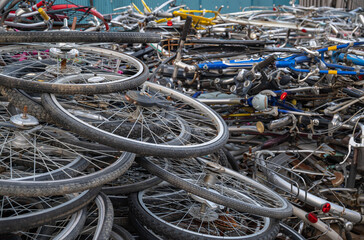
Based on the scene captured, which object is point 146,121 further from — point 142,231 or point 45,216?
point 45,216

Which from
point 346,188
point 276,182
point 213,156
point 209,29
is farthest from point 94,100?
point 209,29

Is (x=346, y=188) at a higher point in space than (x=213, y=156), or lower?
lower

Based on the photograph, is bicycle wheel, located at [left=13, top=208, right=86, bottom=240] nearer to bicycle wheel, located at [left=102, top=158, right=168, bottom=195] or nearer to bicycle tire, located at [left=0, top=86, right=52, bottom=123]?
bicycle wheel, located at [left=102, top=158, right=168, bottom=195]

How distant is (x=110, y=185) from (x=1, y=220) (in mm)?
1144

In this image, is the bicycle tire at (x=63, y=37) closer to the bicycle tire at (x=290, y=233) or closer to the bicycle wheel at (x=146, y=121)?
the bicycle wheel at (x=146, y=121)

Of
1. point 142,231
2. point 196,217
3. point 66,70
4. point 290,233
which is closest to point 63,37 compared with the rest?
point 66,70

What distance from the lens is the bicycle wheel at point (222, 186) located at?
246 cm

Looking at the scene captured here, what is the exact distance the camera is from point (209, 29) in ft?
24.2

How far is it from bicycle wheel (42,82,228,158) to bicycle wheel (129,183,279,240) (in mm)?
439

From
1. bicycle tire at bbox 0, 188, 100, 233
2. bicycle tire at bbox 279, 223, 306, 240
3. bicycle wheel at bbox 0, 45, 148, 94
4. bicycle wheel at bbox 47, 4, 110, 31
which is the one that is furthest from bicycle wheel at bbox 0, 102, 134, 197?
bicycle wheel at bbox 47, 4, 110, 31

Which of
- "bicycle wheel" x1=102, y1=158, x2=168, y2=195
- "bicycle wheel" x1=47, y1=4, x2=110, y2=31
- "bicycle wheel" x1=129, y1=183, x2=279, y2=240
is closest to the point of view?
"bicycle wheel" x1=129, y1=183, x2=279, y2=240

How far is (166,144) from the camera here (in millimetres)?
2627

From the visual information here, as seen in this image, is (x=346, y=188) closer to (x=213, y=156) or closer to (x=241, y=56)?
(x=213, y=156)

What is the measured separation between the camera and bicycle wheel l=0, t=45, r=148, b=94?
2.38 metres
